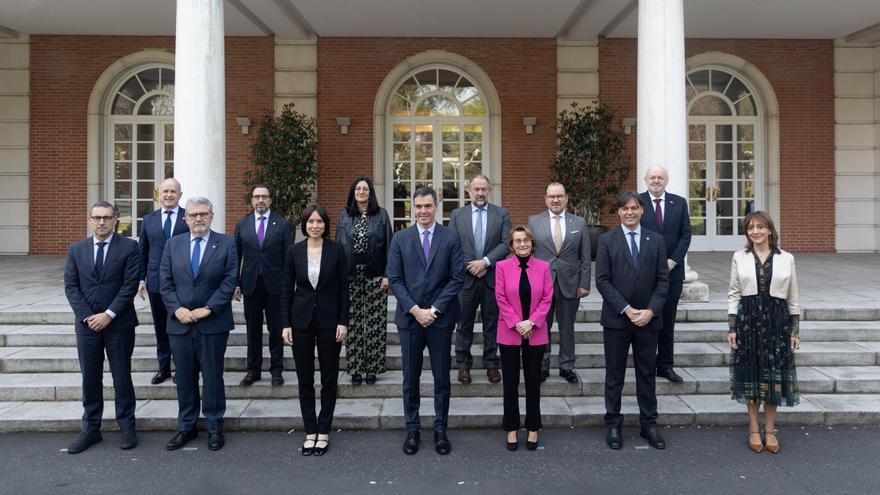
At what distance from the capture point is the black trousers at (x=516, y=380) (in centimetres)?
413

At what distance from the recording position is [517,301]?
4078 mm

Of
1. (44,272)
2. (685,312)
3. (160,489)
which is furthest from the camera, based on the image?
(44,272)

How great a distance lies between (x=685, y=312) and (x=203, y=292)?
469cm

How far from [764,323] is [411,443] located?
2513mm

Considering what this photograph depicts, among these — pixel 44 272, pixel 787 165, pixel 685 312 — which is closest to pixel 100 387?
pixel 685 312

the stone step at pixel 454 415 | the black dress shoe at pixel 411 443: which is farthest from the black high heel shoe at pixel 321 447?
the black dress shoe at pixel 411 443

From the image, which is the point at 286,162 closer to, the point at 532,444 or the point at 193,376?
the point at 193,376

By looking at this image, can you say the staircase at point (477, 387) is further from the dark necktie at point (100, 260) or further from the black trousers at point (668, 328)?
the dark necktie at point (100, 260)

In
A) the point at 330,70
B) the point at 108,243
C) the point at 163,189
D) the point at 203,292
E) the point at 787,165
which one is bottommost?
the point at 203,292

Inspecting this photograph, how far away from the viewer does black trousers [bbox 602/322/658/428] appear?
4.24m

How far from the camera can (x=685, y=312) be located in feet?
20.6

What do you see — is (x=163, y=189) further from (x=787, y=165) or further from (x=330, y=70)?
(x=787, y=165)

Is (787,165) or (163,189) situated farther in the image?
(787,165)

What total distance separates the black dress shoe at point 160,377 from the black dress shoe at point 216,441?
114 centimetres
